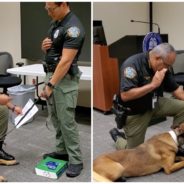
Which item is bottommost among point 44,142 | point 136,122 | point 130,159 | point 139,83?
point 44,142

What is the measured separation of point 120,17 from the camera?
2943 millimetres

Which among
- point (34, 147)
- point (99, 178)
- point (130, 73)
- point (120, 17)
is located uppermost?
point (120, 17)

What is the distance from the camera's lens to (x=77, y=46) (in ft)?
5.82

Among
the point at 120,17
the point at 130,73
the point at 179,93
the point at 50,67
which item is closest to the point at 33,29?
the point at 120,17

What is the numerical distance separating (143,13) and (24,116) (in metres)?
2.08

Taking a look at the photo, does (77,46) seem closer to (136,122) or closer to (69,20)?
(69,20)

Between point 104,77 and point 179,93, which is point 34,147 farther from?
point 179,93

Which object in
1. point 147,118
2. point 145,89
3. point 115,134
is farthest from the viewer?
point 115,134

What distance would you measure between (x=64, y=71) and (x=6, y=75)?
5.77 feet

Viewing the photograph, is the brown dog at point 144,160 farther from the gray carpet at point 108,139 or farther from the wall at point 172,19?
the wall at point 172,19

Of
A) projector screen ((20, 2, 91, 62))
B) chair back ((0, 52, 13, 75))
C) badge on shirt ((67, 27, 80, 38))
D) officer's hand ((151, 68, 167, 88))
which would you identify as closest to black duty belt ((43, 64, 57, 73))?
badge on shirt ((67, 27, 80, 38))

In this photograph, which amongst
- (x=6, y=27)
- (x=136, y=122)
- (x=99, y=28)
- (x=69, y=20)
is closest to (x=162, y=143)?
(x=136, y=122)

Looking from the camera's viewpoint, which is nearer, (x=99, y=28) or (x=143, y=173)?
(x=143, y=173)

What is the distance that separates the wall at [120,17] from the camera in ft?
9.07
